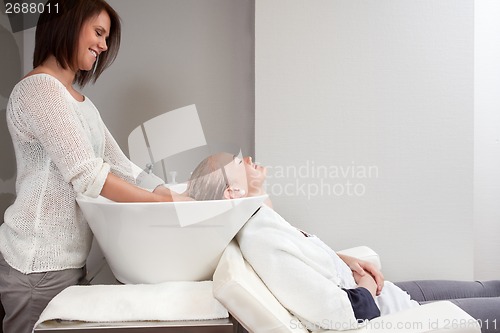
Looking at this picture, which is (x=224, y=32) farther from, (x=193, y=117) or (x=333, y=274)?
(x=333, y=274)

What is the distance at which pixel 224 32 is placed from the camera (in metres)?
2.67

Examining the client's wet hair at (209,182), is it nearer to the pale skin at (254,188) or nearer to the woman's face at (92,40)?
the pale skin at (254,188)

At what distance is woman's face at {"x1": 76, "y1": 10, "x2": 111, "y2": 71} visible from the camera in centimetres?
151

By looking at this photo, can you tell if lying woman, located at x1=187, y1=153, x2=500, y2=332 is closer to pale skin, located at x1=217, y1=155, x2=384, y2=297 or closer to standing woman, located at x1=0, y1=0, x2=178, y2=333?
pale skin, located at x1=217, y1=155, x2=384, y2=297

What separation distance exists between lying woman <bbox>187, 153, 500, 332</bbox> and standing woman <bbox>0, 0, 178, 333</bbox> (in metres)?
0.22

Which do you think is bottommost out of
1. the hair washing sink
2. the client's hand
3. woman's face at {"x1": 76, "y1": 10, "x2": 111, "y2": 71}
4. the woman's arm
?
the client's hand

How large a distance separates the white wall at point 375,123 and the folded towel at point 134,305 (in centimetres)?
116

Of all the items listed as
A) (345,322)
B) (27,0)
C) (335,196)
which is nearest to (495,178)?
(335,196)

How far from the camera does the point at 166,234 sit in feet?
4.24

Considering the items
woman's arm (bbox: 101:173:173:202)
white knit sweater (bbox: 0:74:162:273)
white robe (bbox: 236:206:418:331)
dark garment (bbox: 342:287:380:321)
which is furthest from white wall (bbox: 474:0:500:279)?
white knit sweater (bbox: 0:74:162:273)

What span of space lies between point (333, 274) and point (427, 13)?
1436 millimetres

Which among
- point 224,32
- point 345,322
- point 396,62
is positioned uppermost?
point 224,32

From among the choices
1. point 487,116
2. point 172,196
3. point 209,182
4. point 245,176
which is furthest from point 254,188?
point 487,116

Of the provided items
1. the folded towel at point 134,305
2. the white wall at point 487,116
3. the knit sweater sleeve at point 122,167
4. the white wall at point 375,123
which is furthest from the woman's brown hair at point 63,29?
the white wall at point 487,116
